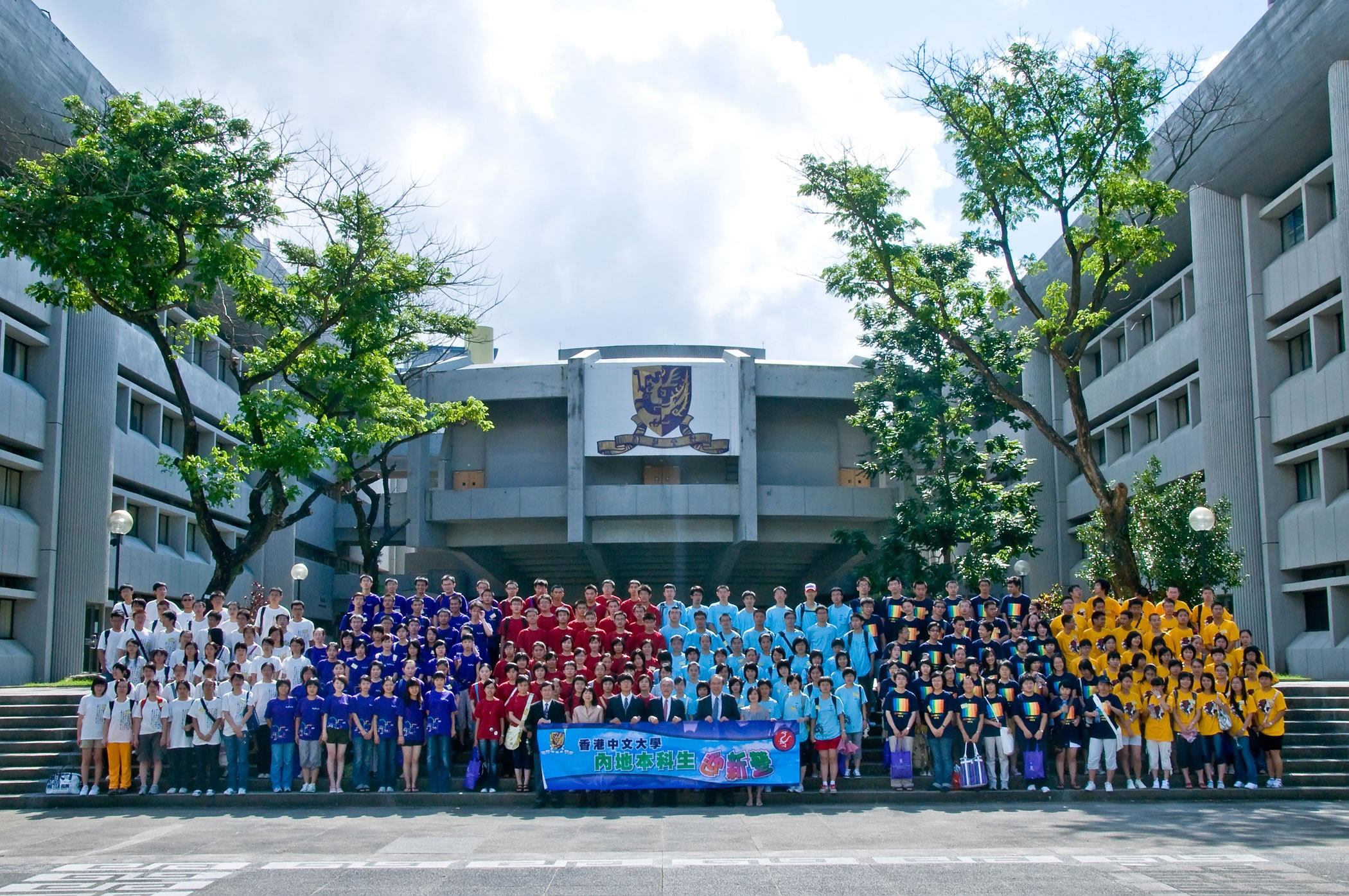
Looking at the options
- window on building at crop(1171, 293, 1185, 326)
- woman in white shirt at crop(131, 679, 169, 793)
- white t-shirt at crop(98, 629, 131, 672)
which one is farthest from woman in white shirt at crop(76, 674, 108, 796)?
window on building at crop(1171, 293, 1185, 326)

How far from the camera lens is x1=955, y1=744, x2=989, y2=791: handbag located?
1469cm

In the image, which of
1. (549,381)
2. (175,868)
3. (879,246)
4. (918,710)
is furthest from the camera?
(549,381)

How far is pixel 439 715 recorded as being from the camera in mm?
14922

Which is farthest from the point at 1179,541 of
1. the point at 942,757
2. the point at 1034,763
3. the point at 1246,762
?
the point at 942,757

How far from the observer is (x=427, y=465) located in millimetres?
44688

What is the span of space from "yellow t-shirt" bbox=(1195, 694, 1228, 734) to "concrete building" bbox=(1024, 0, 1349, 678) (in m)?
11.9

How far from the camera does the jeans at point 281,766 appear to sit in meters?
15.0

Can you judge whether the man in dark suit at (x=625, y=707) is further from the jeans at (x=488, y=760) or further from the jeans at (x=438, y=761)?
the jeans at (x=438, y=761)

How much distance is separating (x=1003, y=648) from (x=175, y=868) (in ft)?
34.9

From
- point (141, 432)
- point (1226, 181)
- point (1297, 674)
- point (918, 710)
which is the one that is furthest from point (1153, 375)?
point (141, 432)

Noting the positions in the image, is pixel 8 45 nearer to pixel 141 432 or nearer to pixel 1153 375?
pixel 141 432

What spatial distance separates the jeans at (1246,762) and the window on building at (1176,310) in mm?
21569

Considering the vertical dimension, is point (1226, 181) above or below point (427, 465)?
above

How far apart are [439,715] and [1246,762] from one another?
10047 mm
